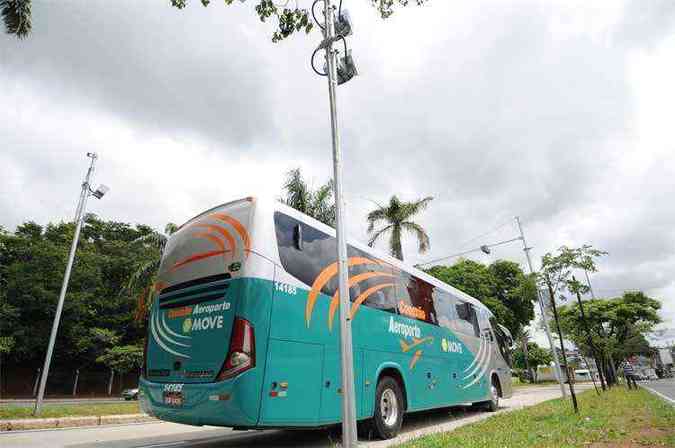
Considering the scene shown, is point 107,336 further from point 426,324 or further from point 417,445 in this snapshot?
point 417,445

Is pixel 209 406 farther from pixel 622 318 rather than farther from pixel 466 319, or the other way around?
pixel 622 318

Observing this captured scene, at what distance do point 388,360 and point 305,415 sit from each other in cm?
246

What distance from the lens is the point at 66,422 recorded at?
10320 mm

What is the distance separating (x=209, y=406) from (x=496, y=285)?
44.5 metres

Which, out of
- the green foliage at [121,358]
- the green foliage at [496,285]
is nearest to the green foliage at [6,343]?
the green foliage at [121,358]

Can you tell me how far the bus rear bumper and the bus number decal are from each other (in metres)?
1.32

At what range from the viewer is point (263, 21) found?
6.93 metres

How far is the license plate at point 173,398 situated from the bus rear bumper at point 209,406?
3 centimetres

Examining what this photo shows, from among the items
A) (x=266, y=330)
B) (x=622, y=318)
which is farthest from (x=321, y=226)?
(x=622, y=318)

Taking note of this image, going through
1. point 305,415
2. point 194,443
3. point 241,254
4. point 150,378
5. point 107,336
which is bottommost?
point 194,443

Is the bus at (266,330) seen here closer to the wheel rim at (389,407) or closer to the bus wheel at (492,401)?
the wheel rim at (389,407)

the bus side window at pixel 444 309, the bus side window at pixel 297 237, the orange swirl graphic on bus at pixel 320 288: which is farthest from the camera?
the bus side window at pixel 444 309

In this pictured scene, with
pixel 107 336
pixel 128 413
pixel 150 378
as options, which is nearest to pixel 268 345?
pixel 150 378

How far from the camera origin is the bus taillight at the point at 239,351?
5.30 m
